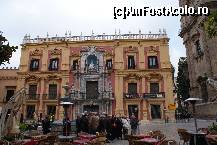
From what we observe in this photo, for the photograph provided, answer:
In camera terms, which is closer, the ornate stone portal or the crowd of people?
the crowd of people

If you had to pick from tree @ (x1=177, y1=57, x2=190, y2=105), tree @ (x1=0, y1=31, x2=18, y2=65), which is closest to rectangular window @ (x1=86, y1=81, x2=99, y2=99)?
tree @ (x1=177, y1=57, x2=190, y2=105)

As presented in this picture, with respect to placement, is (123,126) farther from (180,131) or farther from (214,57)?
→ (214,57)

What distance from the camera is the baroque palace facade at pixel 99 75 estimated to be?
94.8 feet

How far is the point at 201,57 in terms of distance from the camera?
23.3 metres

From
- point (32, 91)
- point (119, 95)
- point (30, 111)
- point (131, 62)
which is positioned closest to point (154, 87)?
point (131, 62)

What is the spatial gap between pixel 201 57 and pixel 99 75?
1154cm

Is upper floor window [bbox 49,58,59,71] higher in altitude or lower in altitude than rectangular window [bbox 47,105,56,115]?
higher

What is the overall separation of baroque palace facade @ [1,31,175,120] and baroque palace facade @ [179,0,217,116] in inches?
156

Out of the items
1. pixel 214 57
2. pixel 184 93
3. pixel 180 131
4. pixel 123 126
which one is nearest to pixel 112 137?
pixel 123 126

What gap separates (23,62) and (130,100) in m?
13.1

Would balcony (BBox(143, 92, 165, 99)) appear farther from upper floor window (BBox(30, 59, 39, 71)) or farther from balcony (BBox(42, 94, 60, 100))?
upper floor window (BBox(30, 59, 39, 71))

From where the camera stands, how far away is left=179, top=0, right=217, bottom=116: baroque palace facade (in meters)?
20.8

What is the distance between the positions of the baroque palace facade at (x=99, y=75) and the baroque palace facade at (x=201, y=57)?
13.0 feet

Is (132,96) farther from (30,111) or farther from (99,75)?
(30,111)
